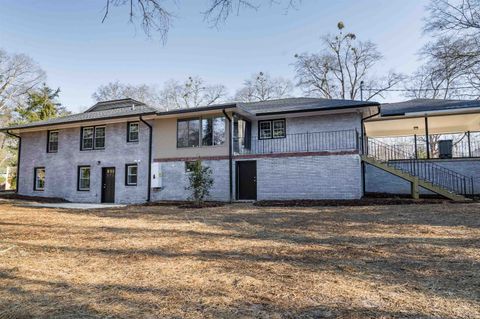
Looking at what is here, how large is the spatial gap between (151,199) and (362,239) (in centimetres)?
1217

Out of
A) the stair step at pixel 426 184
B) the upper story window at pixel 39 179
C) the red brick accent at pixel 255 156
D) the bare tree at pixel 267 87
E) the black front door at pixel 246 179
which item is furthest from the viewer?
the bare tree at pixel 267 87

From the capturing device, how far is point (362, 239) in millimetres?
5820

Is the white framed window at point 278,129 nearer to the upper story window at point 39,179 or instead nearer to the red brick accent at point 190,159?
the red brick accent at point 190,159

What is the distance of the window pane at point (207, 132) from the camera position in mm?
15266

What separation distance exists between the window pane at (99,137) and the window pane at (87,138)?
1.20 ft

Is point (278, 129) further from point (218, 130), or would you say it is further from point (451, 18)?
point (451, 18)

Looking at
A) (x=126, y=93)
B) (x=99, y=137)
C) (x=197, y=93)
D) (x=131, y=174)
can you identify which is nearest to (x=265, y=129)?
(x=131, y=174)

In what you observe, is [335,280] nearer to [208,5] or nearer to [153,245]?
[153,245]

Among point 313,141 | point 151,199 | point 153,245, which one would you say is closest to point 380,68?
point 313,141

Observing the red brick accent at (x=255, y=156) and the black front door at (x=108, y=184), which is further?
the black front door at (x=108, y=184)

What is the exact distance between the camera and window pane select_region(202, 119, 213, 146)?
15266mm

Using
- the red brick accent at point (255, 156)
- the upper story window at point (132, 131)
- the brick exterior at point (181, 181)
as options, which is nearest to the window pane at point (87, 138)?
the upper story window at point (132, 131)

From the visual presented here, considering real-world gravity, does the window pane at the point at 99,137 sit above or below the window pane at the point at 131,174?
above

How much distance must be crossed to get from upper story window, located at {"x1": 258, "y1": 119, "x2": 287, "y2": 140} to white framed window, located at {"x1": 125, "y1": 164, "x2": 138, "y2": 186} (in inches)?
269
